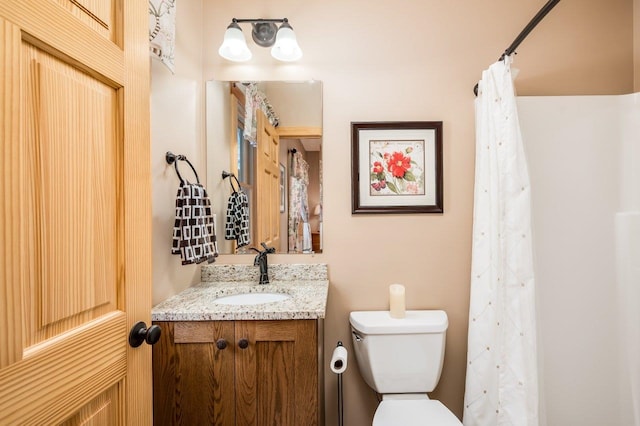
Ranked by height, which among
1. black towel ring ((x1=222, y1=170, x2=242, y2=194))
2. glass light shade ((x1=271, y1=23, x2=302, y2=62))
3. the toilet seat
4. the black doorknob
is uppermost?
glass light shade ((x1=271, y1=23, x2=302, y2=62))

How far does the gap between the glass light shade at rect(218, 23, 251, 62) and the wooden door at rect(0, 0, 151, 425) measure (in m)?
0.79

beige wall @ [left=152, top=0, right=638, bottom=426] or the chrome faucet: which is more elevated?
beige wall @ [left=152, top=0, right=638, bottom=426]

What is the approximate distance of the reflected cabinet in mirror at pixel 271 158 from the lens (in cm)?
172

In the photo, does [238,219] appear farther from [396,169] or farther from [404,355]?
[404,355]

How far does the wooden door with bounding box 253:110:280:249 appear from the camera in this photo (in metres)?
1.73

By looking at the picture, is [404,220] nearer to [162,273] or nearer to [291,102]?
[291,102]

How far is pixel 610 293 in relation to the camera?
153cm

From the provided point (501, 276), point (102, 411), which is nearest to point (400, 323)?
point (501, 276)

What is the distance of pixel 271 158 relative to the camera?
1.74 m

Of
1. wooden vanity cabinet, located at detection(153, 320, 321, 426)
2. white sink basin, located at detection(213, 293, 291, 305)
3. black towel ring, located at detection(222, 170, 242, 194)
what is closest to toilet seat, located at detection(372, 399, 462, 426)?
wooden vanity cabinet, located at detection(153, 320, 321, 426)

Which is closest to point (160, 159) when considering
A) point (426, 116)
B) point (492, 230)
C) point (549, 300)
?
point (426, 116)

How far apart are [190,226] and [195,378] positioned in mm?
580

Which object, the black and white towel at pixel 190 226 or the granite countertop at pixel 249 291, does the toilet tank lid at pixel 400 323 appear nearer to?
the granite countertop at pixel 249 291

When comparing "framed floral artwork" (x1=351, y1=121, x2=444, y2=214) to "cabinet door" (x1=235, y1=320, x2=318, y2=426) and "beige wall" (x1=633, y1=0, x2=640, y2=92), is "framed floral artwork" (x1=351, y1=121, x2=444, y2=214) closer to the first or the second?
"cabinet door" (x1=235, y1=320, x2=318, y2=426)
